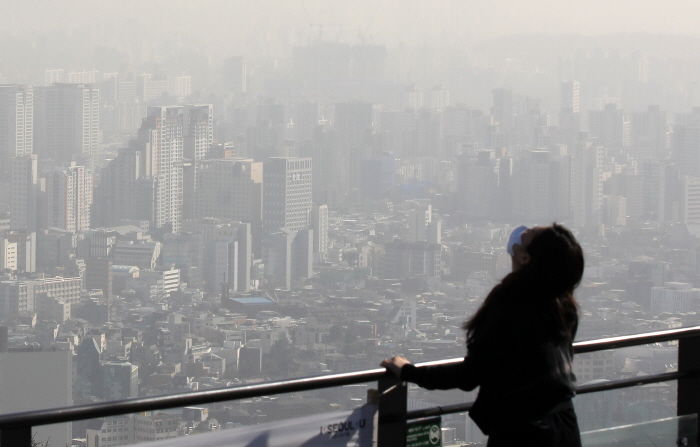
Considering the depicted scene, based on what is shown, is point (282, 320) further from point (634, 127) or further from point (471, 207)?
point (634, 127)

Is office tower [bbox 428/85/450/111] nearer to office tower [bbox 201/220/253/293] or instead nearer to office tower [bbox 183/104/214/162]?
office tower [bbox 183/104/214/162]

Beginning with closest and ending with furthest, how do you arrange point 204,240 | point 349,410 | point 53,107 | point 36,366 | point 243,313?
1. point 349,410
2. point 36,366
3. point 243,313
4. point 204,240
5. point 53,107

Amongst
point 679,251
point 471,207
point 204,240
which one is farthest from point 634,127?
point 204,240

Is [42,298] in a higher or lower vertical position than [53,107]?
lower

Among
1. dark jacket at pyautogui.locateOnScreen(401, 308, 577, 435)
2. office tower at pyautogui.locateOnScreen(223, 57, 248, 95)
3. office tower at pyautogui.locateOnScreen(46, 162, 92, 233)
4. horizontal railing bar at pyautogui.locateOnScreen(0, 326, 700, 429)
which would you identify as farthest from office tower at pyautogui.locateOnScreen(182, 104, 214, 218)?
dark jacket at pyautogui.locateOnScreen(401, 308, 577, 435)

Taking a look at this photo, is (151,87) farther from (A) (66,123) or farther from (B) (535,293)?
(B) (535,293)

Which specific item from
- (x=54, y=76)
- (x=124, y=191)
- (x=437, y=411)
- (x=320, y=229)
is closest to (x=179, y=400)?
(x=437, y=411)

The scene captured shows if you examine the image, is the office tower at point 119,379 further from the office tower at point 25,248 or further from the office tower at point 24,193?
the office tower at point 24,193

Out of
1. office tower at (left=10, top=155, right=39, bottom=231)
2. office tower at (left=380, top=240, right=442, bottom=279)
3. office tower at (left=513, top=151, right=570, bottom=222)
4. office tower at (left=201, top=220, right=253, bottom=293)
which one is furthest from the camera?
office tower at (left=10, top=155, right=39, bottom=231)
